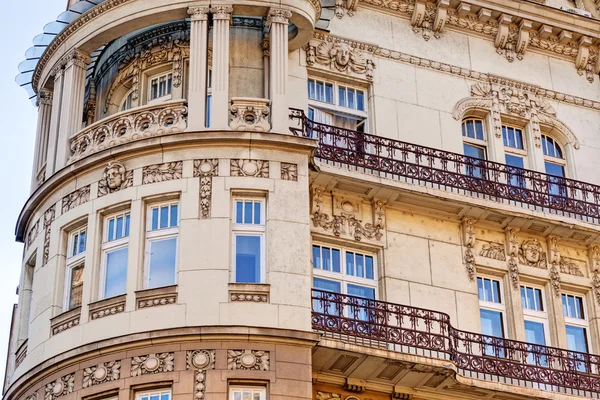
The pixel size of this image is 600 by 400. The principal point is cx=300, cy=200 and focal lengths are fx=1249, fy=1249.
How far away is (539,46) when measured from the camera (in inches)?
1213

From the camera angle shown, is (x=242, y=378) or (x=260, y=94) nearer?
(x=242, y=378)

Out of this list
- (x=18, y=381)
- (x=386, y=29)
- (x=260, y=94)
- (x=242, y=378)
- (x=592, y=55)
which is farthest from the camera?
(x=592, y=55)

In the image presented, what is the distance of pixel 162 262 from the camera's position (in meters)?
23.9

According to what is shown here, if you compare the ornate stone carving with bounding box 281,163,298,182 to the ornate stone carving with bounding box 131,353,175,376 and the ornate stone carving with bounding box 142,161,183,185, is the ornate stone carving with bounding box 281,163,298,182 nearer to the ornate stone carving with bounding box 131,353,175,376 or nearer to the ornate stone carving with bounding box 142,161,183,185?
the ornate stone carving with bounding box 142,161,183,185

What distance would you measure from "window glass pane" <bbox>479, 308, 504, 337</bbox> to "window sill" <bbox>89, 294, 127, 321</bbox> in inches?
310

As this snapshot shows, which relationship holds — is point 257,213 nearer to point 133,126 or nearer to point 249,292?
point 249,292

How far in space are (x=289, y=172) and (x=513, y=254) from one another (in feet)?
19.5

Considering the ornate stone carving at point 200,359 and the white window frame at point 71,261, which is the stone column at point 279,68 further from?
the ornate stone carving at point 200,359

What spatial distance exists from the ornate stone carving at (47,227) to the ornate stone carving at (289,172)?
4.94 meters

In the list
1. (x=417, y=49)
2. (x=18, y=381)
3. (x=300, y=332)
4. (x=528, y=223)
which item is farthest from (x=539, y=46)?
(x=18, y=381)

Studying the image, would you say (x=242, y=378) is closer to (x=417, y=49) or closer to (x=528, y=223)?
(x=528, y=223)

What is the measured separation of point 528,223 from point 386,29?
5.70 m

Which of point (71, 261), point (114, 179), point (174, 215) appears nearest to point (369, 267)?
point (174, 215)

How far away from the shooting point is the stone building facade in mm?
A: 23141
